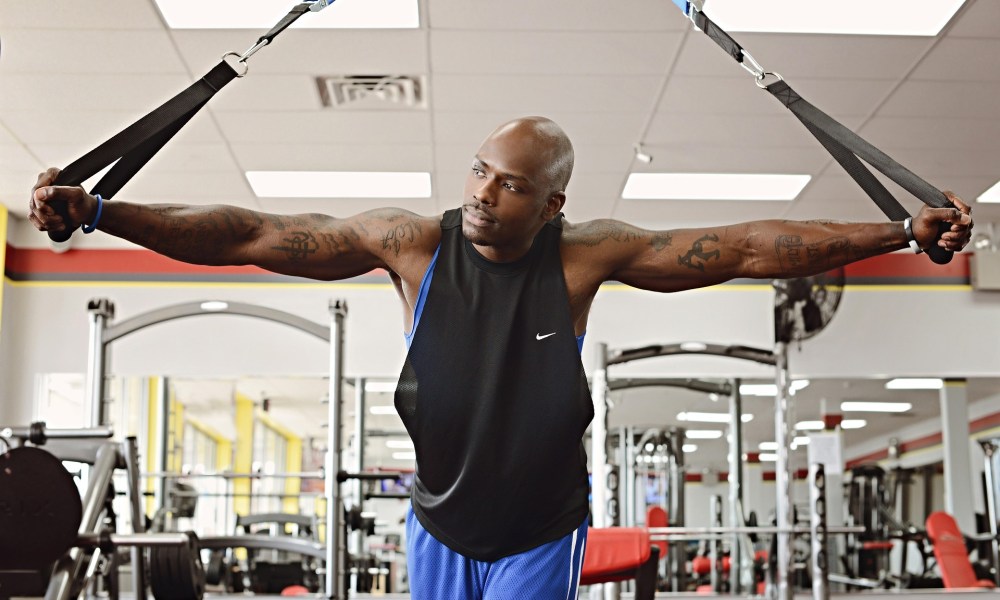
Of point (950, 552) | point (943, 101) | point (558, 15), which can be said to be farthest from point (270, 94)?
point (950, 552)

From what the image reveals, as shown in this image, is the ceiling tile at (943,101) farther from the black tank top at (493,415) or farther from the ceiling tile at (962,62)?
the black tank top at (493,415)

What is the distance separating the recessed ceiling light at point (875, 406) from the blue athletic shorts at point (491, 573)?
21.7 feet

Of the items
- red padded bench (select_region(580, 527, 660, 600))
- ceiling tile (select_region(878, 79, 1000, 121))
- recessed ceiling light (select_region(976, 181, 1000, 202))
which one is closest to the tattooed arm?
red padded bench (select_region(580, 527, 660, 600))

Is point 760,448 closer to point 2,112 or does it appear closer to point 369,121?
point 369,121

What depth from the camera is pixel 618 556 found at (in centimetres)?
402

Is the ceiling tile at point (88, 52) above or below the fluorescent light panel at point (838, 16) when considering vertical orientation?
below

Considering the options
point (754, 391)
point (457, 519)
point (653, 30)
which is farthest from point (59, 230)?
point (754, 391)

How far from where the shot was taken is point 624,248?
1.92 meters

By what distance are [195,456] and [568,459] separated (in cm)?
971

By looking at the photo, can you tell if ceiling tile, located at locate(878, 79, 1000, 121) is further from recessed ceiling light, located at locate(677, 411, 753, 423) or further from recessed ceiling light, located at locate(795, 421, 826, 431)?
recessed ceiling light, located at locate(795, 421, 826, 431)

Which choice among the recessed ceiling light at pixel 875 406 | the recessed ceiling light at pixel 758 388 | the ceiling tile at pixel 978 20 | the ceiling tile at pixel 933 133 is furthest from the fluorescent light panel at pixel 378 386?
the ceiling tile at pixel 978 20

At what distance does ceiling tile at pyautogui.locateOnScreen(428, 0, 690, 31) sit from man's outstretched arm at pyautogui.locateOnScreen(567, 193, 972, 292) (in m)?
2.57

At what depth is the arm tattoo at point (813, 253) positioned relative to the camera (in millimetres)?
1863

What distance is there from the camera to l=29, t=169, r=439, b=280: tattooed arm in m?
1.76
